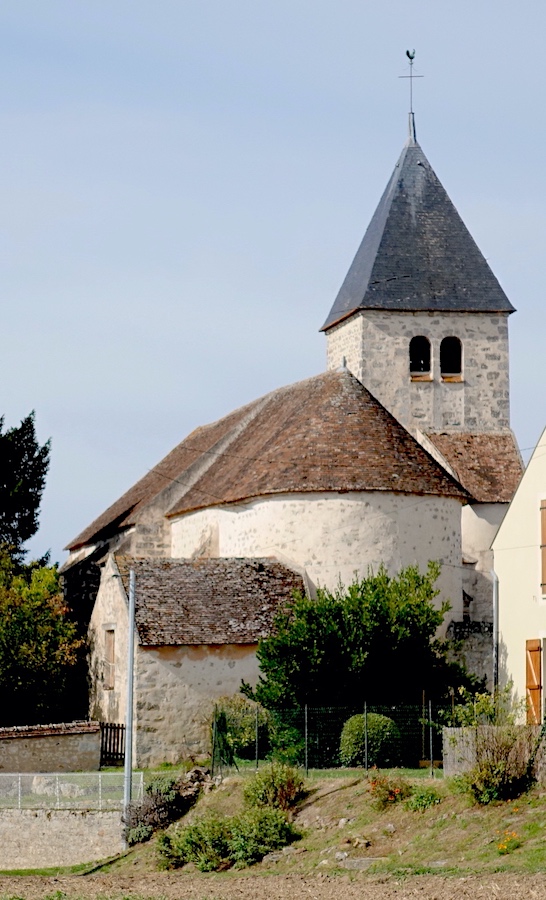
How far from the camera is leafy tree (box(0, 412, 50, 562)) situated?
47375 millimetres

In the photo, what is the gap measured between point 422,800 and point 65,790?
9038 mm

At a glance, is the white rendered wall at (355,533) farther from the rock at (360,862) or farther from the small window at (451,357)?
the small window at (451,357)

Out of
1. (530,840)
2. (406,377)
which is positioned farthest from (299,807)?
(406,377)

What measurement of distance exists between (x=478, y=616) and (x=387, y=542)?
1120 centimetres

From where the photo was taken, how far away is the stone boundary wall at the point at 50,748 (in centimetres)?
3300

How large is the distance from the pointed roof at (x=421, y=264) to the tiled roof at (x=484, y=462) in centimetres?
467

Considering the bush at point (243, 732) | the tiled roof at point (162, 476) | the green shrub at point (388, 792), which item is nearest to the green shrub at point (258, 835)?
the green shrub at point (388, 792)

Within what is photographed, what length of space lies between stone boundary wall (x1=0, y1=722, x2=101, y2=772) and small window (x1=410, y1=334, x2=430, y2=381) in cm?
2266

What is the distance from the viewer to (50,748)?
33.2 metres

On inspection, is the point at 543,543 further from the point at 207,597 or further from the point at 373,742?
the point at 207,597

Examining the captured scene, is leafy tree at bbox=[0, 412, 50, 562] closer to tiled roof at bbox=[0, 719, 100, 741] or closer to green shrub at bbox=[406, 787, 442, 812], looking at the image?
tiled roof at bbox=[0, 719, 100, 741]

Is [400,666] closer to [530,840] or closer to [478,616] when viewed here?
[530,840]

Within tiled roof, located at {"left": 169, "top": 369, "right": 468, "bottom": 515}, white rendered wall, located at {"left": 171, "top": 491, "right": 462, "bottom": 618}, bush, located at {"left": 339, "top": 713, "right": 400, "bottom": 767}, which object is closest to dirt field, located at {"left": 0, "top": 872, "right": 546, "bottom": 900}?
bush, located at {"left": 339, "top": 713, "right": 400, "bottom": 767}

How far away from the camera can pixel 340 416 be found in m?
38.5
